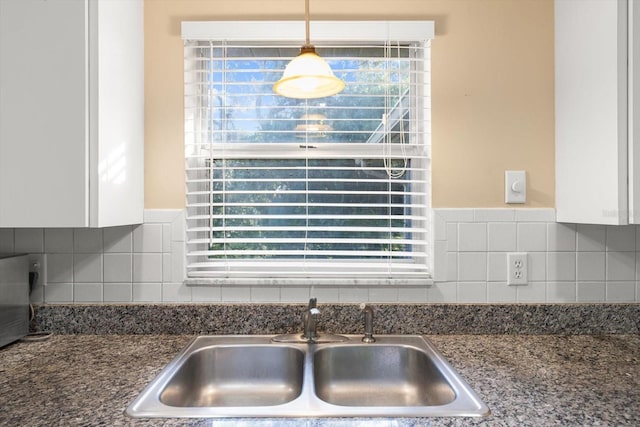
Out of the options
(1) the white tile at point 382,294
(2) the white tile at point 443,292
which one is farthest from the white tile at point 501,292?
(1) the white tile at point 382,294

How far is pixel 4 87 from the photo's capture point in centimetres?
123

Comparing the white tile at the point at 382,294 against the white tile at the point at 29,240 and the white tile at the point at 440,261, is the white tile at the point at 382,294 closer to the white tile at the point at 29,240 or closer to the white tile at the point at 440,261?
the white tile at the point at 440,261

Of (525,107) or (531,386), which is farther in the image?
(525,107)

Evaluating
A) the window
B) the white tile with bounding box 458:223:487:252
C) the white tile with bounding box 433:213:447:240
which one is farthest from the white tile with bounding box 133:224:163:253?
the white tile with bounding box 458:223:487:252

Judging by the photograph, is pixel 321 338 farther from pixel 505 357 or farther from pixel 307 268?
pixel 505 357

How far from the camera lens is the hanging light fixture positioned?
1.18 metres

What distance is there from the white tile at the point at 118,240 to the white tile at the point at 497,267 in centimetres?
139

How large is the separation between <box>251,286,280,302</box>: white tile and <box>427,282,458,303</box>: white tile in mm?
585

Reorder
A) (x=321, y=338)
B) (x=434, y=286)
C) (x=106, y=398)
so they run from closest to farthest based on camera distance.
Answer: (x=106, y=398) → (x=321, y=338) → (x=434, y=286)

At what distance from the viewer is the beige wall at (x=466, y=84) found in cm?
162

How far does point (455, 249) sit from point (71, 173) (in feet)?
4.39

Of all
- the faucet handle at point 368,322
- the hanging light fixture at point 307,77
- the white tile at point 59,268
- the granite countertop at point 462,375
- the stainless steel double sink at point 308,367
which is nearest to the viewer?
the granite countertop at point 462,375

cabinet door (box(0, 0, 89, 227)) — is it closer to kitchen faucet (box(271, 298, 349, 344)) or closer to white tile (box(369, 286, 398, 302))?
kitchen faucet (box(271, 298, 349, 344))

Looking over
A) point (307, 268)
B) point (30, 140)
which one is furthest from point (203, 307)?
point (30, 140)
